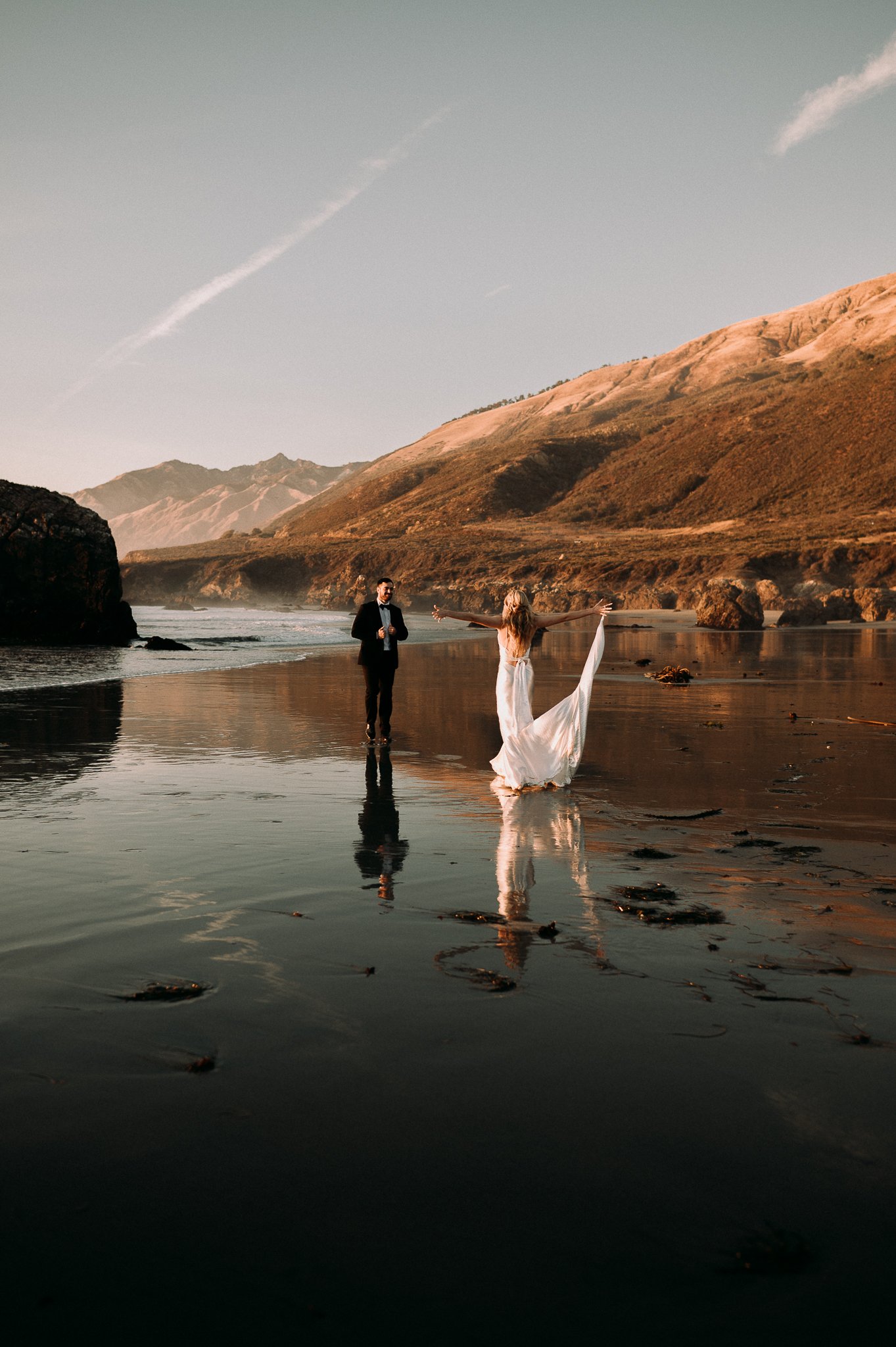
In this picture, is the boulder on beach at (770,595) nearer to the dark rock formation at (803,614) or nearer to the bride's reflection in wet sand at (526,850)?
the dark rock formation at (803,614)

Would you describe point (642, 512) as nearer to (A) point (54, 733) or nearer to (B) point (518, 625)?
(A) point (54, 733)

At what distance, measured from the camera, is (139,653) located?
32281 millimetres

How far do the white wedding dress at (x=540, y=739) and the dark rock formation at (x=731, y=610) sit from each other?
38.1 metres

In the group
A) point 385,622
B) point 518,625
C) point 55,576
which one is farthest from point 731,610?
point 518,625

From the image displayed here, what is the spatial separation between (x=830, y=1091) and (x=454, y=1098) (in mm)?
1275

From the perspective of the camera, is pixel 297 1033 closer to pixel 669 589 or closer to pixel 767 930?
pixel 767 930

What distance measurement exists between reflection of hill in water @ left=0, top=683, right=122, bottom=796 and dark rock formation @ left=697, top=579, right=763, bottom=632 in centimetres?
3368

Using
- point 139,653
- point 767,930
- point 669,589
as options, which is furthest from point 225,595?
point 767,930

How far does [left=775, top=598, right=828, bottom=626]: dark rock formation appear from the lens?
51625mm

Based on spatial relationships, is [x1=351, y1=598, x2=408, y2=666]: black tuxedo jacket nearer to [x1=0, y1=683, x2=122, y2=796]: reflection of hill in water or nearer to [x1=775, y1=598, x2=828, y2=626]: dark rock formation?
[x1=0, y1=683, x2=122, y2=796]: reflection of hill in water

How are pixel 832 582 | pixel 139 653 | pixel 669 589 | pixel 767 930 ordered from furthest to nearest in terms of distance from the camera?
pixel 832 582
pixel 669 589
pixel 139 653
pixel 767 930

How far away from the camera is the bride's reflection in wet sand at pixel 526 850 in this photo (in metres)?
5.25

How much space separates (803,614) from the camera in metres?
52.7

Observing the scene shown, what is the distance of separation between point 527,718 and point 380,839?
3.31 metres
